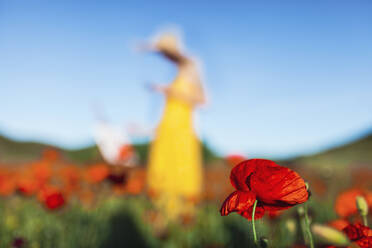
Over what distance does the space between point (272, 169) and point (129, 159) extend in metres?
2.79

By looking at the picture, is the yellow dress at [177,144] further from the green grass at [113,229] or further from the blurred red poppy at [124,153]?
the green grass at [113,229]

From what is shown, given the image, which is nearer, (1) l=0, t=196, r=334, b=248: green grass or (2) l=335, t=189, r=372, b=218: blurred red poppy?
(2) l=335, t=189, r=372, b=218: blurred red poppy

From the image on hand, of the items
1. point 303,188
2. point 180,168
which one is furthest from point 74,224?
point 303,188

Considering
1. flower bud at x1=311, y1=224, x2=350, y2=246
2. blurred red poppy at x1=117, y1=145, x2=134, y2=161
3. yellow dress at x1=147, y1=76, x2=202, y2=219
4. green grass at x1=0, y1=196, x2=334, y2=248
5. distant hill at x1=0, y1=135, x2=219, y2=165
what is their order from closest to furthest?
flower bud at x1=311, y1=224, x2=350, y2=246 < green grass at x1=0, y1=196, x2=334, y2=248 < blurred red poppy at x1=117, y1=145, x2=134, y2=161 < yellow dress at x1=147, y1=76, x2=202, y2=219 < distant hill at x1=0, y1=135, x2=219, y2=165

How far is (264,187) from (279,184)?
28 mm

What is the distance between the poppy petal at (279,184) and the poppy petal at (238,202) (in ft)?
0.06

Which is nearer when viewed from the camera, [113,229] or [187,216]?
[113,229]

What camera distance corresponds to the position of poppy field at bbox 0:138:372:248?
0.57 m

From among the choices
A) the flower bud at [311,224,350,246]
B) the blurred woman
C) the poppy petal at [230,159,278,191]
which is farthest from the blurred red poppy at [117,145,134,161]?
the flower bud at [311,224,350,246]

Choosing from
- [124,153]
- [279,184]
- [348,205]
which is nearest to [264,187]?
[279,184]

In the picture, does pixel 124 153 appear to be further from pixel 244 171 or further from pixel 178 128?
pixel 244 171

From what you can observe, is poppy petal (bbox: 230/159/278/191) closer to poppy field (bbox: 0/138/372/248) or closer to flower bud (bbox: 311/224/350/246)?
poppy field (bbox: 0/138/372/248)

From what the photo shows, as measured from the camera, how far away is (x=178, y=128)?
156 inches

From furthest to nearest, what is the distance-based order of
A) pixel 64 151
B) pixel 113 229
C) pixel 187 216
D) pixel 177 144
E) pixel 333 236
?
pixel 64 151
pixel 177 144
pixel 187 216
pixel 113 229
pixel 333 236
